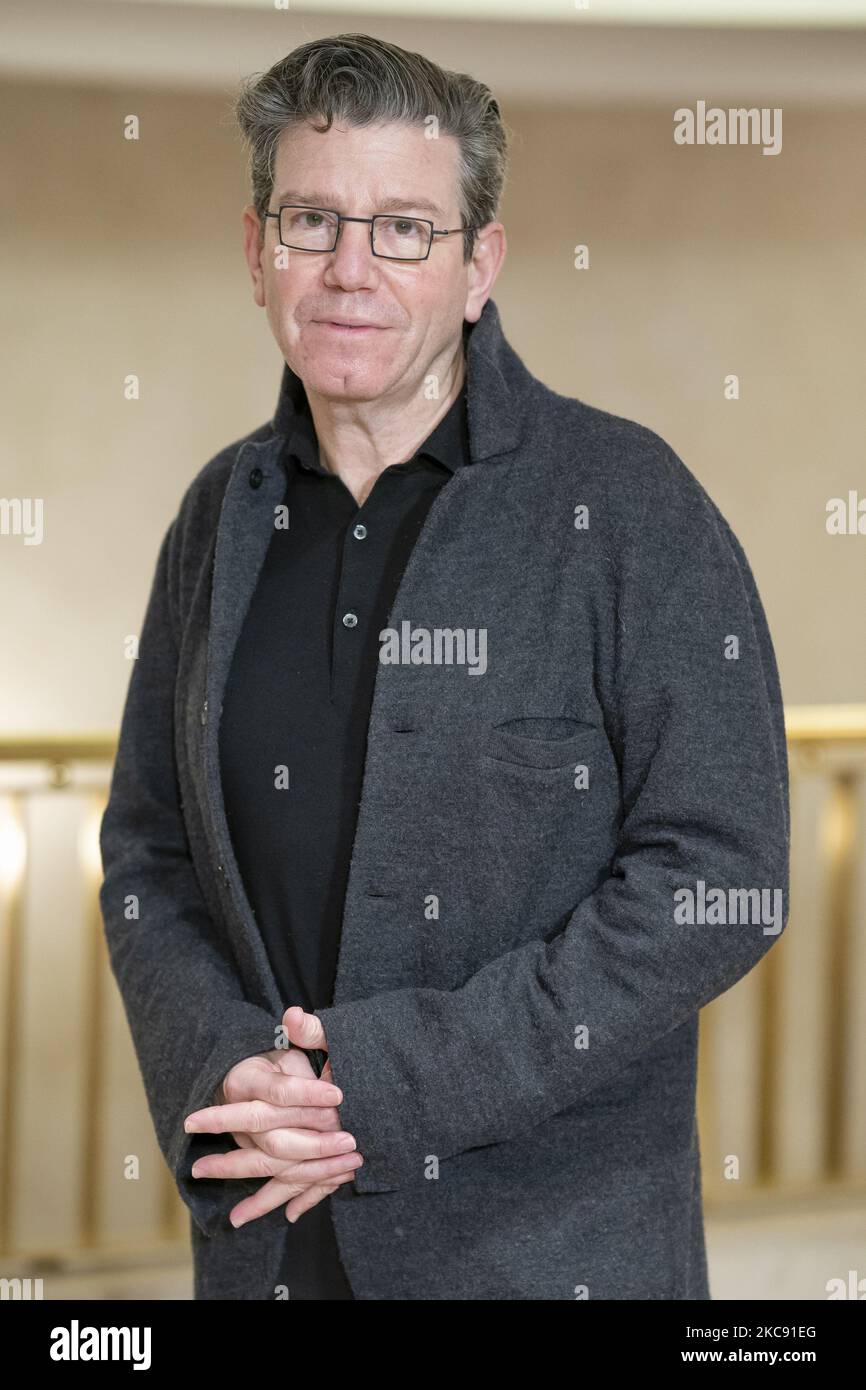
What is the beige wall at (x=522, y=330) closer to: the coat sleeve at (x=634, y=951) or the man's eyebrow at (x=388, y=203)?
the man's eyebrow at (x=388, y=203)

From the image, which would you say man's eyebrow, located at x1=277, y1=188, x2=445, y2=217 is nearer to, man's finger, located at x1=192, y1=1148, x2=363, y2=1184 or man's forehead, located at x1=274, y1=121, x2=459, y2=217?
man's forehead, located at x1=274, y1=121, x2=459, y2=217

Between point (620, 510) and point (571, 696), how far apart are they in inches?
6.9

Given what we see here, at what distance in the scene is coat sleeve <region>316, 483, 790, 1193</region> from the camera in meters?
1.26

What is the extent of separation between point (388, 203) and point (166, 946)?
2.57 feet

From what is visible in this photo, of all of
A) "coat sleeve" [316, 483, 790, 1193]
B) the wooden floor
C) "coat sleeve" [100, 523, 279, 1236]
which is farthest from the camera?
the wooden floor

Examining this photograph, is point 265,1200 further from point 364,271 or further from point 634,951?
point 364,271

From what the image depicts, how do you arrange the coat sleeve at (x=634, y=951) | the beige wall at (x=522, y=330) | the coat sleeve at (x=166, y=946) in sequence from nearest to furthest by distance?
the coat sleeve at (x=634, y=951)
the coat sleeve at (x=166, y=946)
the beige wall at (x=522, y=330)

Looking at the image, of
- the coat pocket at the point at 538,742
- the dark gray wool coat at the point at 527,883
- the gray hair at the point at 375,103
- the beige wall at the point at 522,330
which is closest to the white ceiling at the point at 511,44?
the beige wall at the point at 522,330

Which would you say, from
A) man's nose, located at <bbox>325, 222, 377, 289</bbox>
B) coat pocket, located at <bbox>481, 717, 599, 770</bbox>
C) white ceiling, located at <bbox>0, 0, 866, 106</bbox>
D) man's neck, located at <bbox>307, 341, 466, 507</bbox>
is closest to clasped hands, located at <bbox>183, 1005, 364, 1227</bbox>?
coat pocket, located at <bbox>481, 717, 599, 770</bbox>

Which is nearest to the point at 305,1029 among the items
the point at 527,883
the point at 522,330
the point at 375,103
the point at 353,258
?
the point at 527,883

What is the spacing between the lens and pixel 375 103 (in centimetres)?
131

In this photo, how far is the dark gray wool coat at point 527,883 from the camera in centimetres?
127

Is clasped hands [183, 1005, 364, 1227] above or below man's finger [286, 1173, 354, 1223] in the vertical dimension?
above
